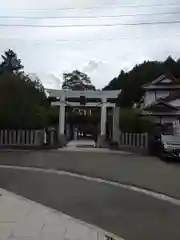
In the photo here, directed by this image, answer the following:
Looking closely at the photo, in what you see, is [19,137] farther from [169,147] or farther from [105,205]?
[105,205]

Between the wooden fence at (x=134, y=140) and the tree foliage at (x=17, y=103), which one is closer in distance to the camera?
the wooden fence at (x=134, y=140)

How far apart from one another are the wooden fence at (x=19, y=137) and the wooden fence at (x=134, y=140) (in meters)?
5.00

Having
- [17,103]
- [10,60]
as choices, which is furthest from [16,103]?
[10,60]

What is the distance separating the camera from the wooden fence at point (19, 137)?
85.6 ft

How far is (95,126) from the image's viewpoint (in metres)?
47.8

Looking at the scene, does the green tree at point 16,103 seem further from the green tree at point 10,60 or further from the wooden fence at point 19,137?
the green tree at point 10,60

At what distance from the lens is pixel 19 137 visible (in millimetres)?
26156

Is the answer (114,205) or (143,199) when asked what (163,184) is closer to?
(143,199)

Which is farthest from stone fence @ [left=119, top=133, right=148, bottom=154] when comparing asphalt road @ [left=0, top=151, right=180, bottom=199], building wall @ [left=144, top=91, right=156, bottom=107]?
building wall @ [left=144, top=91, right=156, bottom=107]

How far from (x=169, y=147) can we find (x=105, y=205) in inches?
432

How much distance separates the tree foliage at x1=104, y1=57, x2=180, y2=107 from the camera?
182ft

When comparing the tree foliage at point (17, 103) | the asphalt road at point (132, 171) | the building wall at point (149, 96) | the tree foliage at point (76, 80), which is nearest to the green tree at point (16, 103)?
the tree foliage at point (17, 103)

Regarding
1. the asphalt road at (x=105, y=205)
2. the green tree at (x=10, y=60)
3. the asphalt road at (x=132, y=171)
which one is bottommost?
the asphalt road at (x=105, y=205)

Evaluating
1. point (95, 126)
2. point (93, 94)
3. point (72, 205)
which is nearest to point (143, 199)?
point (72, 205)
